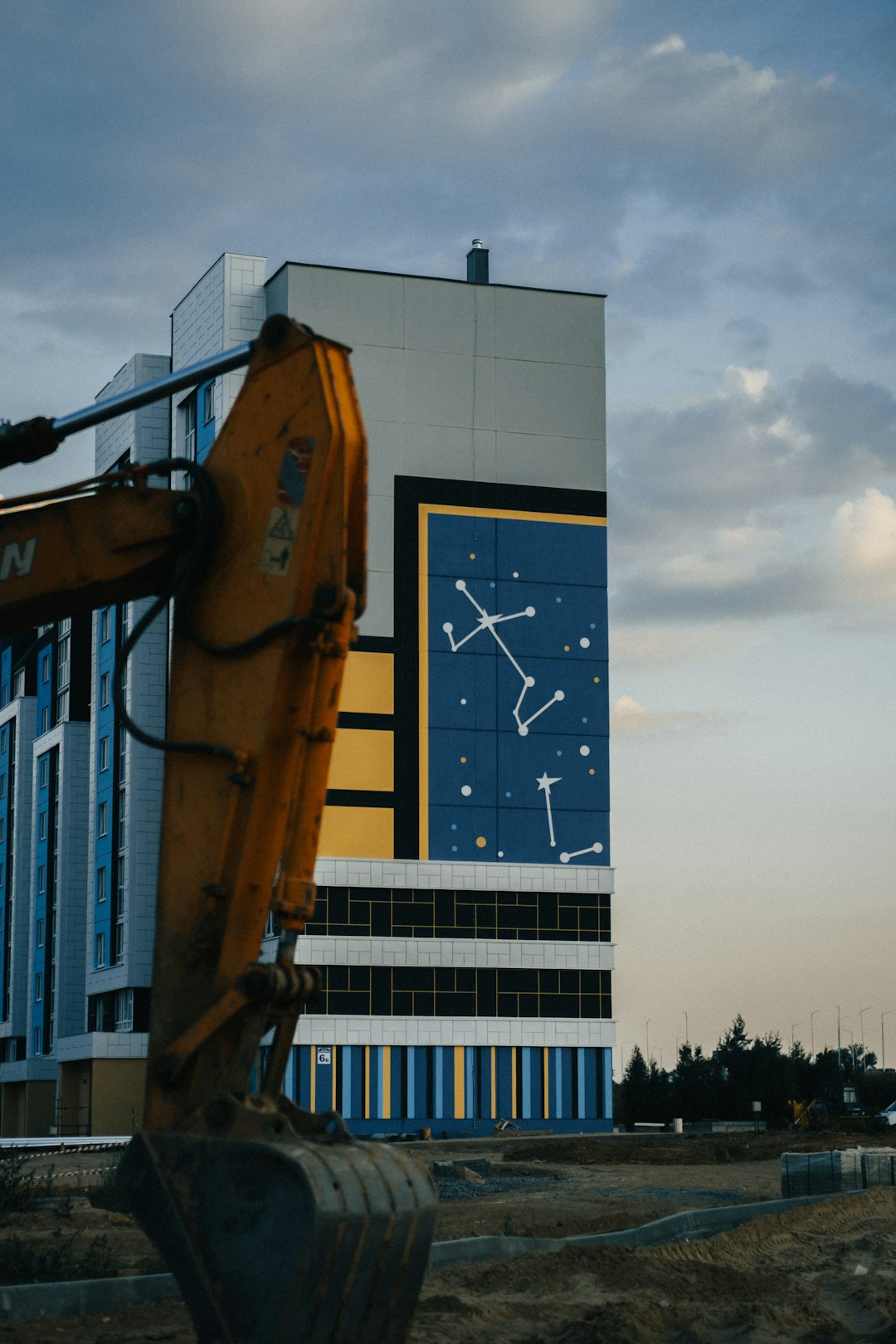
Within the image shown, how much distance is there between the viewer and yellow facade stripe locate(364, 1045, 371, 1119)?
5725 centimetres

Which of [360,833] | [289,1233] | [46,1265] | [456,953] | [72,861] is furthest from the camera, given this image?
[72,861]

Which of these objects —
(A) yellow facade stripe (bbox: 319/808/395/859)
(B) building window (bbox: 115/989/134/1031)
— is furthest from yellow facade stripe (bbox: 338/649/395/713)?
(B) building window (bbox: 115/989/134/1031)

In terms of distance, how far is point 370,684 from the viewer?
59250mm

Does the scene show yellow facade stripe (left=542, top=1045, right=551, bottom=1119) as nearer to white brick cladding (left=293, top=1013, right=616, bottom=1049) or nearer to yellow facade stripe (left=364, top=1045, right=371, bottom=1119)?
white brick cladding (left=293, top=1013, right=616, bottom=1049)

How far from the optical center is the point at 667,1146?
42.0m

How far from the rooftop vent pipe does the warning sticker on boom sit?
195ft

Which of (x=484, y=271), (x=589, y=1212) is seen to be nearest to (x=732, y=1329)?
(x=589, y=1212)

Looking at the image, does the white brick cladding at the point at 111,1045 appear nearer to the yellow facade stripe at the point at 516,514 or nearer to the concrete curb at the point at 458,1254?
the yellow facade stripe at the point at 516,514

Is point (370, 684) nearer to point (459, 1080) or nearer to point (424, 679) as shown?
point (424, 679)

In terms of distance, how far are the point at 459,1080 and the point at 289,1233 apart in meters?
51.7

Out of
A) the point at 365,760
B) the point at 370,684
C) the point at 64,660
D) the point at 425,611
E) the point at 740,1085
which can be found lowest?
the point at 740,1085

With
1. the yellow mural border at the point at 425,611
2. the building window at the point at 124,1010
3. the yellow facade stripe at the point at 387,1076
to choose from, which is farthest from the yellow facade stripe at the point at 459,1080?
the building window at the point at 124,1010

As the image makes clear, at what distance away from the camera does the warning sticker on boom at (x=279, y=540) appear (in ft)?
29.8

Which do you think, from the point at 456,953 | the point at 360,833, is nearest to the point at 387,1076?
the point at 456,953
